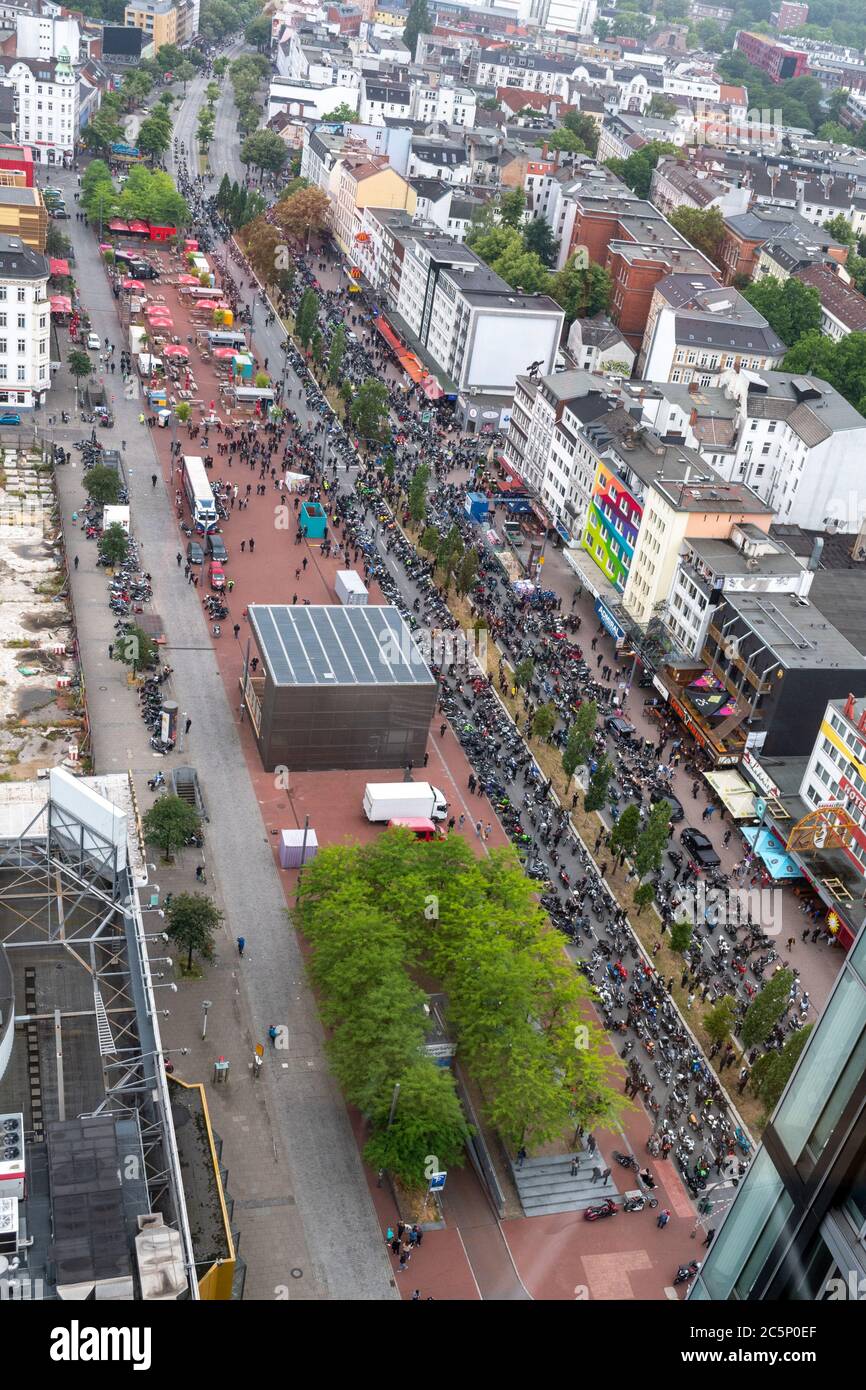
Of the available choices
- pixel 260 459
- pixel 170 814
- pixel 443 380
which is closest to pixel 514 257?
pixel 443 380

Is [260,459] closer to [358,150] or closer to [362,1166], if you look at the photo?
[362,1166]

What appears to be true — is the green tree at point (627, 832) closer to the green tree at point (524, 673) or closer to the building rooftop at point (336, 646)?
the building rooftop at point (336, 646)

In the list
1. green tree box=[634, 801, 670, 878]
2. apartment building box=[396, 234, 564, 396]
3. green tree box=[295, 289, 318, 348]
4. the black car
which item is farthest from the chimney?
green tree box=[295, 289, 318, 348]

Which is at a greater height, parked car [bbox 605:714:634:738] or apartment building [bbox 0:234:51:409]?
apartment building [bbox 0:234:51:409]

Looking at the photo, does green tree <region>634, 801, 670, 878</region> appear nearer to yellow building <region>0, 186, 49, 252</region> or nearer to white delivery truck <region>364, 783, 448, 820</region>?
white delivery truck <region>364, 783, 448, 820</region>

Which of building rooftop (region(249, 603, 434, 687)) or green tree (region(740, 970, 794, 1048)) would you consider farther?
building rooftop (region(249, 603, 434, 687))

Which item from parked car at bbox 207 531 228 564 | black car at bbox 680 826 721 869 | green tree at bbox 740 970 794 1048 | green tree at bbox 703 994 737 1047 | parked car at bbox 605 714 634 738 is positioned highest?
green tree at bbox 740 970 794 1048

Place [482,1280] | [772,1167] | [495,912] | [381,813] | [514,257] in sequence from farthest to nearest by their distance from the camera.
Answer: [514,257] → [381,813] → [495,912] → [482,1280] → [772,1167]
